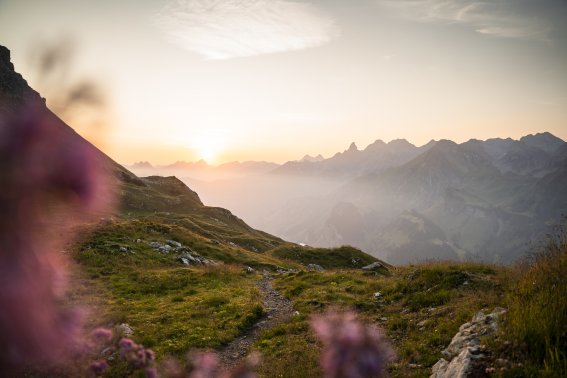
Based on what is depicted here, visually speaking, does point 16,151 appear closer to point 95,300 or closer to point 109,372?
point 109,372

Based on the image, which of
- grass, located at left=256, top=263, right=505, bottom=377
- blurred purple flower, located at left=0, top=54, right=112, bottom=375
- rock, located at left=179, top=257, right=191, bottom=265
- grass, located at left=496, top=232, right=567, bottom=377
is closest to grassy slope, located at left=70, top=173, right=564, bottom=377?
grass, located at left=256, top=263, right=505, bottom=377

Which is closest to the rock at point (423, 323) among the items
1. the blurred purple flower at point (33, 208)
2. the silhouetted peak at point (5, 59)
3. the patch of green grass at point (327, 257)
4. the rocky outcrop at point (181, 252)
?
the blurred purple flower at point (33, 208)

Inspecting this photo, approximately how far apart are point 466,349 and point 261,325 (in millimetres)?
12863

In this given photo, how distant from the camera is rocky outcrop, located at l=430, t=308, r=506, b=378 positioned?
941 centimetres

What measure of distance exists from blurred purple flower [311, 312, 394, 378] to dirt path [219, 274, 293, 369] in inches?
126

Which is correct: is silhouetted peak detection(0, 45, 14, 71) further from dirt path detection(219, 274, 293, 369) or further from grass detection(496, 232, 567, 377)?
grass detection(496, 232, 567, 377)

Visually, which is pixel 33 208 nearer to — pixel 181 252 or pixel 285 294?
pixel 285 294

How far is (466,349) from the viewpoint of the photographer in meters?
10.0

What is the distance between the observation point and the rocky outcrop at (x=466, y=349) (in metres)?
9.41

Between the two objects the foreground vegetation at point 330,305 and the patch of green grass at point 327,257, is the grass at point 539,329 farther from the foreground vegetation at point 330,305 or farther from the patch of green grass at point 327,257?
the patch of green grass at point 327,257

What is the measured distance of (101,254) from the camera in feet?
115

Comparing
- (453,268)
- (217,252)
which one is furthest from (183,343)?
(217,252)

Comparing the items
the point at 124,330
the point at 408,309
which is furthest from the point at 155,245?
the point at 408,309

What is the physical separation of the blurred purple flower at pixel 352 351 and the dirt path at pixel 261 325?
3.21m
